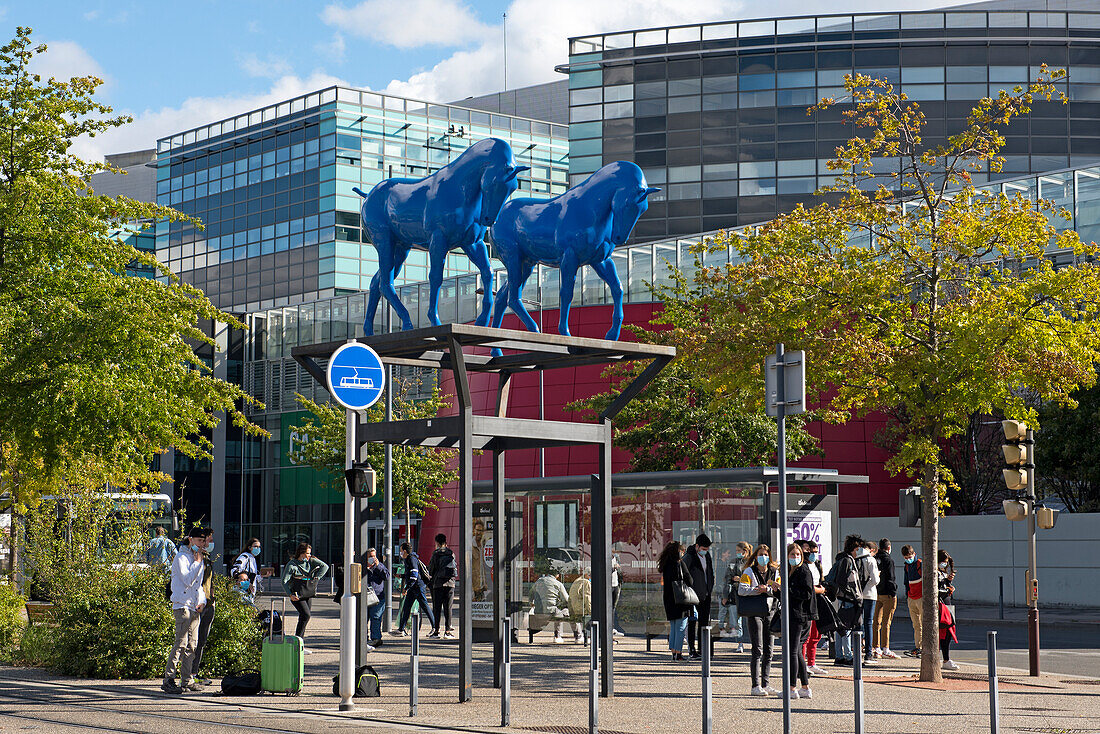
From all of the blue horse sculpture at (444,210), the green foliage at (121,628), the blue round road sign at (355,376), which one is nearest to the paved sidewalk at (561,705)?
the green foliage at (121,628)

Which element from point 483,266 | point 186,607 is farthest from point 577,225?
point 186,607

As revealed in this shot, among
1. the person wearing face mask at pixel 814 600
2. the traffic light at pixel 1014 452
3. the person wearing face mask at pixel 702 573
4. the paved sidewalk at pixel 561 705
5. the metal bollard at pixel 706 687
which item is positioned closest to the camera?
the metal bollard at pixel 706 687

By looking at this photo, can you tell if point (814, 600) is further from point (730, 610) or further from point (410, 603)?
point (410, 603)

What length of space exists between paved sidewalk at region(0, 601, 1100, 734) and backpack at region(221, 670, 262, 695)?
24cm

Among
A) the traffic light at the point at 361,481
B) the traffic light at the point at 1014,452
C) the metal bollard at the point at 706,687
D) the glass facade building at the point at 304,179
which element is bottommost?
the metal bollard at the point at 706,687

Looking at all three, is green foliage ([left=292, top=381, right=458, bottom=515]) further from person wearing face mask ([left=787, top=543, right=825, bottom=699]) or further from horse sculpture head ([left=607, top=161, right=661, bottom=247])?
horse sculpture head ([left=607, top=161, right=661, bottom=247])

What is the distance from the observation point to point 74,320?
67.4 feet

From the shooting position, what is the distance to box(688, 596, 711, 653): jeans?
17531 mm

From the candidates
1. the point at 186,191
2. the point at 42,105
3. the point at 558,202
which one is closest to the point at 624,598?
the point at 558,202

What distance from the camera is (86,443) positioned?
824 inches

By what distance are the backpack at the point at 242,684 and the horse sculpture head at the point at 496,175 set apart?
569 cm

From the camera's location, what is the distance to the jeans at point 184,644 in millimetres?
14773

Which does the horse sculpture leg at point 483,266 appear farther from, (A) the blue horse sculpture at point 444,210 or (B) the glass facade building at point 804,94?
(B) the glass facade building at point 804,94

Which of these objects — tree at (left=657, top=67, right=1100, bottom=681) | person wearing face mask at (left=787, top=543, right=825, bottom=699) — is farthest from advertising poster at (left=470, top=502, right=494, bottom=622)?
person wearing face mask at (left=787, top=543, right=825, bottom=699)
